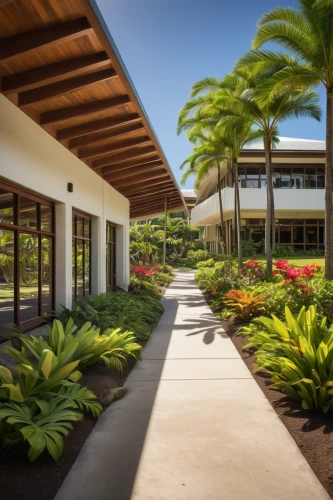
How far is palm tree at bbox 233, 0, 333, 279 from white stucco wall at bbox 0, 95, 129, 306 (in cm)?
603

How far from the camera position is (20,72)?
21.6 ft

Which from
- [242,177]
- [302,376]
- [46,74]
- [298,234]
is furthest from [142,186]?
[298,234]

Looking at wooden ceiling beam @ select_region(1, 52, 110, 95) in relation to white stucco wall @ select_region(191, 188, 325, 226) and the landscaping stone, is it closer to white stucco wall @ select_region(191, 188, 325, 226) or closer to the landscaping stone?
the landscaping stone

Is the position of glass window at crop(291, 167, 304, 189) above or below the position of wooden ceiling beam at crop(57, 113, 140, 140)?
above

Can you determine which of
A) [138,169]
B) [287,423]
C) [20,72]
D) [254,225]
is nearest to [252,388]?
[287,423]

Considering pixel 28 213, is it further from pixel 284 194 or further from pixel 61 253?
pixel 284 194

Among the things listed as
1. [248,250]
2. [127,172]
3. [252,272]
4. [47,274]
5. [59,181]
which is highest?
[127,172]

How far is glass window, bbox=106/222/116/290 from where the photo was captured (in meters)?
15.9

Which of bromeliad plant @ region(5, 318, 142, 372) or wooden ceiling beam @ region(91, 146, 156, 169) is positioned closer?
bromeliad plant @ region(5, 318, 142, 372)

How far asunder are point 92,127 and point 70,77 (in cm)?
228

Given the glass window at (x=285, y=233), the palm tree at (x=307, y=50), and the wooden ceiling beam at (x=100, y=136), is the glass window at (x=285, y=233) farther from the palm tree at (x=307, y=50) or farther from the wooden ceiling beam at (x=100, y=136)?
the wooden ceiling beam at (x=100, y=136)

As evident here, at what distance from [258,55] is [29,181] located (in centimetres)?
911

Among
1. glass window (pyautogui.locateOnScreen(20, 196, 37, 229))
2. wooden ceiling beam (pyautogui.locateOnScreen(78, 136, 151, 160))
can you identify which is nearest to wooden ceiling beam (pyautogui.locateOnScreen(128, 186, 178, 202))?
wooden ceiling beam (pyautogui.locateOnScreen(78, 136, 151, 160))

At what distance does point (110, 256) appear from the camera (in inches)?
655
